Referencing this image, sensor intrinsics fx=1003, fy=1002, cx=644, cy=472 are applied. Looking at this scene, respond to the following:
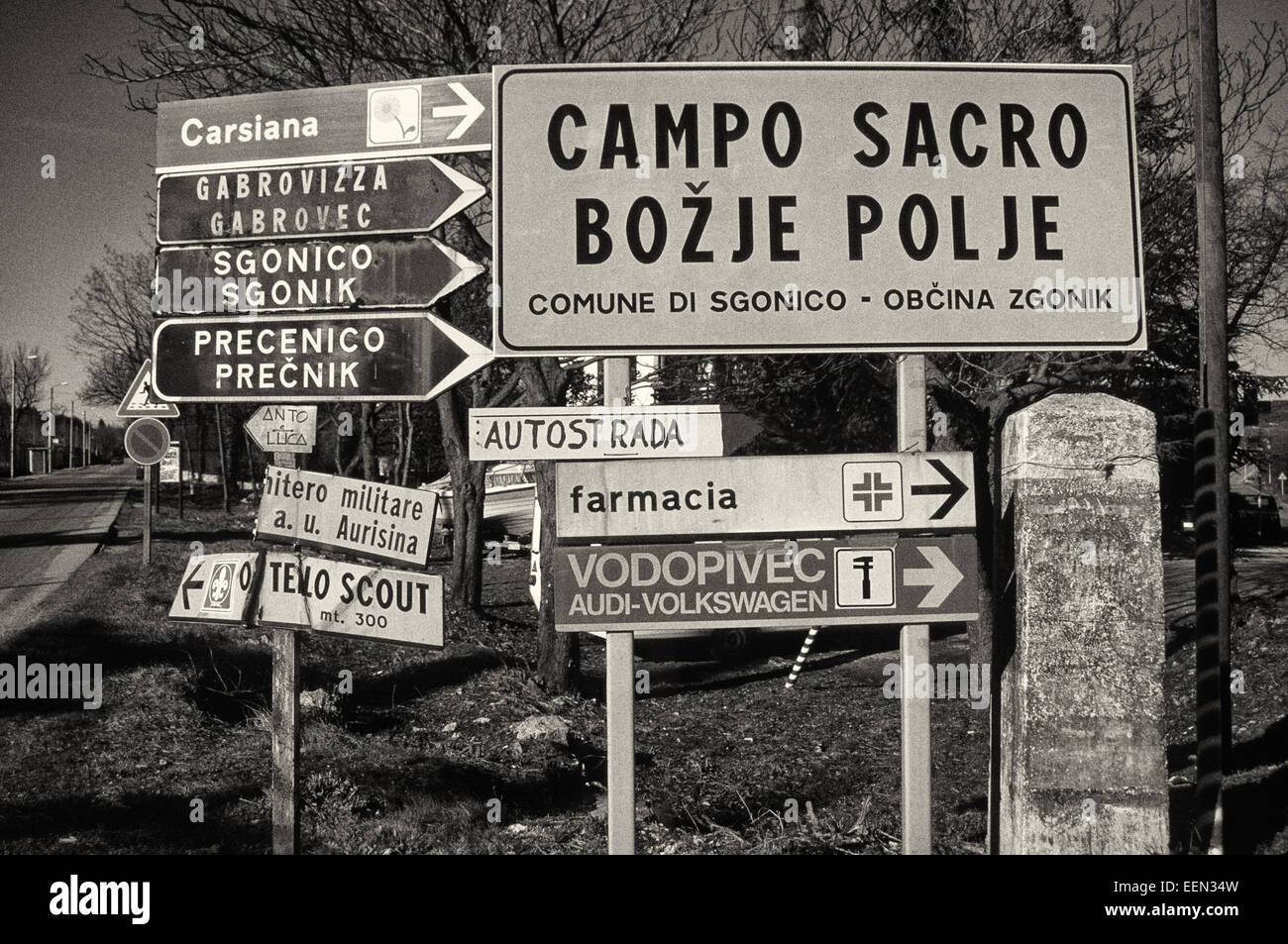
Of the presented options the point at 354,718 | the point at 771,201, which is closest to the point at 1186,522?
the point at 354,718

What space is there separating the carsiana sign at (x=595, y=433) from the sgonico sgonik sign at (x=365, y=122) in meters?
1.23

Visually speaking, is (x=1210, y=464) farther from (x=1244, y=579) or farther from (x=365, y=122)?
(x=1244, y=579)

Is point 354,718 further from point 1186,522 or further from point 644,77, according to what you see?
→ point 1186,522

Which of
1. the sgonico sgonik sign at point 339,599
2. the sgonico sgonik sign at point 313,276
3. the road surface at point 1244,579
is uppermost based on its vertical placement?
the sgonico sgonik sign at point 313,276

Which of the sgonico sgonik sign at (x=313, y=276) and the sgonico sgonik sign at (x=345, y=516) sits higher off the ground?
the sgonico sgonik sign at (x=313, y=276)

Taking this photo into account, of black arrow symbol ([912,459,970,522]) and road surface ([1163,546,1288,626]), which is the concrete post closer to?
black arrow symbol ([912,459,970,522])

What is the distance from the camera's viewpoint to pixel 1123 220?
444 cm

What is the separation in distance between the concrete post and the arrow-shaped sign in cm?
318

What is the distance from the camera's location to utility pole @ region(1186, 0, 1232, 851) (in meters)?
5.05

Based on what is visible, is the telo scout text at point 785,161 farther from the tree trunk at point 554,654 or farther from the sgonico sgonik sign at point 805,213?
the tree trunk at point 554,654

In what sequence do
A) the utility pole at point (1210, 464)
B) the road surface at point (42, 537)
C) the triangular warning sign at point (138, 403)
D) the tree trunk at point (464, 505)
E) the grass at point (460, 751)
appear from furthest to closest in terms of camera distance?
1. the road surface at point (42, 537)
2. the tree trunk at point (464, 505)
3. the triangular warning sign at point (138, 403)
4. the grass at point (460, 751)
5. the utility pole at point (1210, 464)

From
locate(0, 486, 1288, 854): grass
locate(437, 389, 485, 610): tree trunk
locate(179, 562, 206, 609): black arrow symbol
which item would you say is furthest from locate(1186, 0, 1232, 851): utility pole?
locate(437, 389, 485, 610): tree trunk

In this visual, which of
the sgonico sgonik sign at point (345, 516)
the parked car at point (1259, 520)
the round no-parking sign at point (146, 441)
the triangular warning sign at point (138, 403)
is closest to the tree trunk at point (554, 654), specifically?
the triangular warning sign at point (138, 403)

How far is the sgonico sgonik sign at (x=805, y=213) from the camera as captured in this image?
14.3ft
